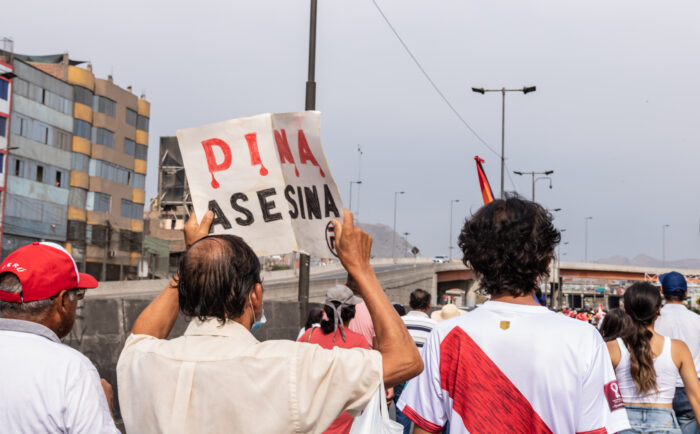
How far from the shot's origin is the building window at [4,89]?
4922 centimetres

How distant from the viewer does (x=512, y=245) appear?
3021mm

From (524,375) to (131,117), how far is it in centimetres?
6850

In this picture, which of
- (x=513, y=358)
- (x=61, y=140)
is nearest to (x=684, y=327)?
(x=513, y=358)

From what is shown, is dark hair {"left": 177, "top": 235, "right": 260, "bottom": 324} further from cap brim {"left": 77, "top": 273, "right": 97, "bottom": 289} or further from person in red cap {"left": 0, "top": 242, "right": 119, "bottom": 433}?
cap brim {"left": 77, "top": 273, "right": 97, "bottom": 289}

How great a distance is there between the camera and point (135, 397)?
258cm

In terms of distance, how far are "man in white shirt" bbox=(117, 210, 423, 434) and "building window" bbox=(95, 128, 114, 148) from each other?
210 ft

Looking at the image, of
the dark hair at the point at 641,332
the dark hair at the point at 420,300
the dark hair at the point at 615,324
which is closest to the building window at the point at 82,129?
the dark hair at the point at 420,300

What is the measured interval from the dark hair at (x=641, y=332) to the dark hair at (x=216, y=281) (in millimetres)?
3179

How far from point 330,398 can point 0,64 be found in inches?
1934

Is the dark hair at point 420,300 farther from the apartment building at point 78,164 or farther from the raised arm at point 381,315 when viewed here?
the apartment building at point 78,164

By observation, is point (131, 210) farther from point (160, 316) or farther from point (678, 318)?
point (160, 316)

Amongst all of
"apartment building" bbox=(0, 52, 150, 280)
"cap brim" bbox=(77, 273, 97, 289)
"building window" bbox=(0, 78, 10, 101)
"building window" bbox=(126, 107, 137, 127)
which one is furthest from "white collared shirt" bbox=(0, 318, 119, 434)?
"building window" bbox=(126, 107, 137, 127)

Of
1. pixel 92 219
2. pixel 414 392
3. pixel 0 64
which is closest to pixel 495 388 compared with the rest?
pixel 414 392

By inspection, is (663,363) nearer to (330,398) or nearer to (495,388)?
(495,388)
